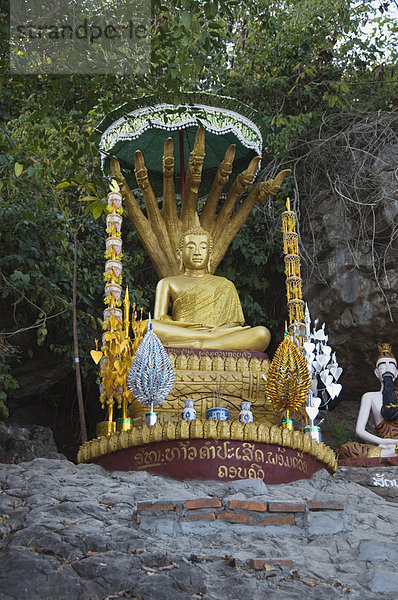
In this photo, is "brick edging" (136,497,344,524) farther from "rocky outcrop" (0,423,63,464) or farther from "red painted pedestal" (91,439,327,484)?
"rocky outcrop" (0,423,63,464)

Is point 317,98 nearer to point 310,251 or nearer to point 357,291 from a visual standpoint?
point 310,251

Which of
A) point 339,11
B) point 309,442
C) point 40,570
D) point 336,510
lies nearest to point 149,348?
point 309,442

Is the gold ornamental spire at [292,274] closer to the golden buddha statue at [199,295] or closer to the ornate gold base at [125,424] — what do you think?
the golden buddha statue at [199,295]

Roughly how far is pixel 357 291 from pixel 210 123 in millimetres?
2793

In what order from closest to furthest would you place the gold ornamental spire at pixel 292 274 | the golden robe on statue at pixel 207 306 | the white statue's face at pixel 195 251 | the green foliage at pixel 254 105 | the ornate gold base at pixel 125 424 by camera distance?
1. the ornate gold base at pixel 125 424
2. the gold ornamental spire at pixel 292 274
3. the golden robe on statue at pixel 207 306
4. the white statue's face at pixel 195 251
5. the green foliage at pixel 254 105

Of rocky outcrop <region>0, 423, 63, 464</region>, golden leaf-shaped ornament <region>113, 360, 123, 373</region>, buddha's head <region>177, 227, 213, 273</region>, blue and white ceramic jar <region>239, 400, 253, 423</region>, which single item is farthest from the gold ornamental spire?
rocky outcrop <region>0, 423, 63, 464</region>

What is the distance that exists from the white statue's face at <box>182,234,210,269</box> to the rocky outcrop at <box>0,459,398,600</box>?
3406 mm

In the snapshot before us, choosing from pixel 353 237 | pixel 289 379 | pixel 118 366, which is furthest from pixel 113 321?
pixel 353 237

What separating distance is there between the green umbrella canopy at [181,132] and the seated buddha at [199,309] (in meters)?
1.10

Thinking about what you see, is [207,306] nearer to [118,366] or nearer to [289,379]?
[118,366]

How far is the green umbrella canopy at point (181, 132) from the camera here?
7582 mm

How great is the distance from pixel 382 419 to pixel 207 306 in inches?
86.1

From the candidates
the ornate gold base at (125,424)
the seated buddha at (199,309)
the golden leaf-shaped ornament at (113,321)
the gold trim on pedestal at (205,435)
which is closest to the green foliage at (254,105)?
the seated buddha at (199,309)

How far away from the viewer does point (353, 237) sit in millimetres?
9156
